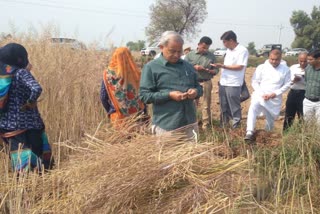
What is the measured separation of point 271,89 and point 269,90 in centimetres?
3

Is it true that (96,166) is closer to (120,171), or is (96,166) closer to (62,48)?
(120,171)

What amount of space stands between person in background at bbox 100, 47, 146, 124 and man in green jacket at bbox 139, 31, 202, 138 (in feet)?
1.72

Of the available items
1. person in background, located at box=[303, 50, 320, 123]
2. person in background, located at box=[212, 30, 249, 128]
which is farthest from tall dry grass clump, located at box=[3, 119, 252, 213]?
person in background, located at box=[212, 30, 249, 128]

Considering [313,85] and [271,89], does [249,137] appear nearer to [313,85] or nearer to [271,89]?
[271,89]

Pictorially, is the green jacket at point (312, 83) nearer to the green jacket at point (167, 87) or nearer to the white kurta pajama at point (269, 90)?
the white kurta pajama at point (269, 90)

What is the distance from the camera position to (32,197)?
242cm

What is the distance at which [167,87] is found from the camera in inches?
117

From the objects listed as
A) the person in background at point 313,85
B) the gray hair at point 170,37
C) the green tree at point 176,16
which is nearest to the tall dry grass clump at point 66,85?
the gray hair at point 170,37

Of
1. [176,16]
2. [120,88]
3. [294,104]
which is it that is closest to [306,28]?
[176,16]

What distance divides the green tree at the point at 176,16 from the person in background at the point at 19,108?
111 ft

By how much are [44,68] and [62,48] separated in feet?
1.98

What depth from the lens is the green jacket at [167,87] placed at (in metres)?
2.95

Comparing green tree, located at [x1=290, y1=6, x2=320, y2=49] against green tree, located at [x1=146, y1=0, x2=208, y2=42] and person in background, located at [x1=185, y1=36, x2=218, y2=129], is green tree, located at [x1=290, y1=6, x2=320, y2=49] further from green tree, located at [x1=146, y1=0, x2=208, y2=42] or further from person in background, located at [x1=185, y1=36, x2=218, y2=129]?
person in background, located at [x1=185, y1=36, x2=218, y2=129]

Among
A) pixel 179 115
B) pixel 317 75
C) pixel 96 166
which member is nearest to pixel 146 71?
pixel 179 115
